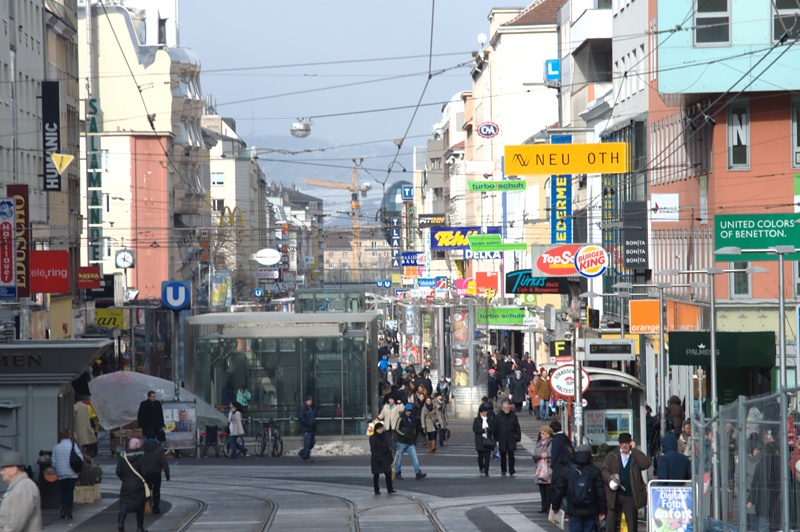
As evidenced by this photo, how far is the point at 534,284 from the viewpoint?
47.1 meters

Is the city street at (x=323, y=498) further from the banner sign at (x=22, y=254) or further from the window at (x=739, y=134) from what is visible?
the window at (x=739, y=134)

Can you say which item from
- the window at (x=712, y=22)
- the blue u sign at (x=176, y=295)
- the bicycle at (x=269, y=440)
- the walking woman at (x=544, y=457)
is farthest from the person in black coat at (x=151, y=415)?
the window at (x=712, y=22)

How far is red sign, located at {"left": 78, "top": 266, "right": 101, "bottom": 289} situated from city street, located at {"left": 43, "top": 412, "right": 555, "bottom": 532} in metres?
23.5

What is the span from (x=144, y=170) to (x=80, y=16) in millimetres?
10851

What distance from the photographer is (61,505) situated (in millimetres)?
22703

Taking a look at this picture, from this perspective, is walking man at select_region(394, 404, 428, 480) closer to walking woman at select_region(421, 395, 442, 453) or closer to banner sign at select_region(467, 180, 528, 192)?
walking woman at select_region(421, 395, 442, 453)

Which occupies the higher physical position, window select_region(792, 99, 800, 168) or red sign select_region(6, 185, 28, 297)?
window select_region(792, 99, 800, 168)

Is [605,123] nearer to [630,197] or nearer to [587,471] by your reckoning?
[630,197]

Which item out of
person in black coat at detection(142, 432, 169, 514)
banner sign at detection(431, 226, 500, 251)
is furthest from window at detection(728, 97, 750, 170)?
banner sign at detection(431, 226, 500, 251)

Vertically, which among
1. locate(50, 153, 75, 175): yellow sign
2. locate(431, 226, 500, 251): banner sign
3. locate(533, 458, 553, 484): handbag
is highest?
locate(50, 153, 75, 175): yellow sign

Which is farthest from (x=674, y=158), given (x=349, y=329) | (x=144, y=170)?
(x=144, y=170)

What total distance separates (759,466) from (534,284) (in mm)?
34304

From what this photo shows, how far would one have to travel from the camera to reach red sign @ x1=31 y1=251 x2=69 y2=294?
42844 mm

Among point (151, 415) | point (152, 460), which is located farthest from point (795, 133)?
point (152, 460)
